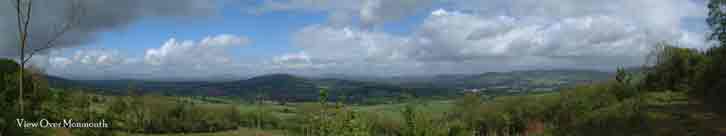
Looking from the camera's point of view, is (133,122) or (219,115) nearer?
(133,122)

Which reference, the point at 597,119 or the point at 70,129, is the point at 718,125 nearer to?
the point at 597,119

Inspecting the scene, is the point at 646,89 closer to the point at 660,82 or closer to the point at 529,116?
the point at 660,82

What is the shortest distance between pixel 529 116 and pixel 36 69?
42.3 m

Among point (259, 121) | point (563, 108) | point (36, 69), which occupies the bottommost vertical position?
point (259, 121)

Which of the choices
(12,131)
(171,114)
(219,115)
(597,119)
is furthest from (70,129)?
(219,115)

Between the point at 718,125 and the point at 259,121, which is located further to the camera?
the point at 259,121

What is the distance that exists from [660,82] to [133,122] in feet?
214

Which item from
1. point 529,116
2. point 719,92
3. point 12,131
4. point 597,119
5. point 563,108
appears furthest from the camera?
point 529,116

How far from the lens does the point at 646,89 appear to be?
142ft

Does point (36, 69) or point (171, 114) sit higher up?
point (36, 69)

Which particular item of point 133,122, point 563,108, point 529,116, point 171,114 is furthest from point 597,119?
point 171,114

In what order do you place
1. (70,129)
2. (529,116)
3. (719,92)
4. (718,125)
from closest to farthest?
(718,125) < (70,129) < (719,92) < (529,116)

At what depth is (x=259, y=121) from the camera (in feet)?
278

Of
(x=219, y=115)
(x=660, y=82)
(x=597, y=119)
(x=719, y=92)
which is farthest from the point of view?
(x=219, y=115)
